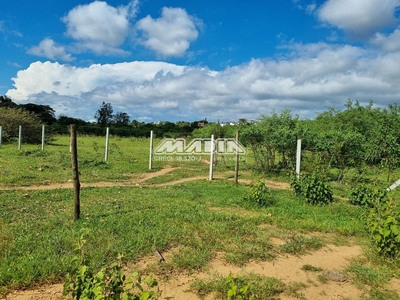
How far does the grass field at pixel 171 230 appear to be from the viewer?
3.52m

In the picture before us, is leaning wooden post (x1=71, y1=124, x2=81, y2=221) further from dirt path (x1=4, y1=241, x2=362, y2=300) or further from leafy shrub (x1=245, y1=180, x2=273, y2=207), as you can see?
leafy shrub (x1=245, y1=180, x2=273, y2=207)

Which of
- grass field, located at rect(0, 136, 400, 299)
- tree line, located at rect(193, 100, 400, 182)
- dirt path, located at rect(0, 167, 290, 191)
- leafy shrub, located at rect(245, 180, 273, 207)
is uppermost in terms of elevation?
tree line, located at rect(193, 100, 400, 182)

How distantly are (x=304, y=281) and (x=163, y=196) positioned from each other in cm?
456

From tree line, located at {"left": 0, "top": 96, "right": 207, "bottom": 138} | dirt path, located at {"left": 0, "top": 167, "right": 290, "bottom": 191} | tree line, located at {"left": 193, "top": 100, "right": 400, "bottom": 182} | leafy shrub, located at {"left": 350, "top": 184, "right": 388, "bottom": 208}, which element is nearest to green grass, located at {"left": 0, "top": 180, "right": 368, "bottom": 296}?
leafy shrub, located at {"left": 350, "top": 184, "right": 388, "bottom": 208}

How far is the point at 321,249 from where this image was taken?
14.8ft

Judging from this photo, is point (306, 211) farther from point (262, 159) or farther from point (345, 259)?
point (262, 159)

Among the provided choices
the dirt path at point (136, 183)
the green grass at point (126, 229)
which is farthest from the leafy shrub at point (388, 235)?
the dirt path at point (136, 183)

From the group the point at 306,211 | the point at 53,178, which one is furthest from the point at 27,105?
the point at 306,211

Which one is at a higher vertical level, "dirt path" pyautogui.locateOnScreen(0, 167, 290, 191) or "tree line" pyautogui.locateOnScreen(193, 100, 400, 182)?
"tree line" pyautogui.locateOnScreen(193, 100, 400, 182)

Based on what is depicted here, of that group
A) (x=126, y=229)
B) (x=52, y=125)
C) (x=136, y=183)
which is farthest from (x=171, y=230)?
(x=52, y=125)

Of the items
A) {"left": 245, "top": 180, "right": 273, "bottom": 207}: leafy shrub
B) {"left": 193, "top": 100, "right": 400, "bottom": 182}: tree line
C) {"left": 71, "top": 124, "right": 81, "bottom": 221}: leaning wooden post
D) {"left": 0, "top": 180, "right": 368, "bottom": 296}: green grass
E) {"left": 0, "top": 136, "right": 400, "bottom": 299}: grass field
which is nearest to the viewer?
{"left": 0, "top": 136, "right": 400, "bottom": 299}: grass field

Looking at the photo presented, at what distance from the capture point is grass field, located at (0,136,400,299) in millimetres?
3523

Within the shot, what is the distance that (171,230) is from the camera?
4.78 metres

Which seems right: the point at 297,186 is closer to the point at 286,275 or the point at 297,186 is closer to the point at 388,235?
the point at 388,235
